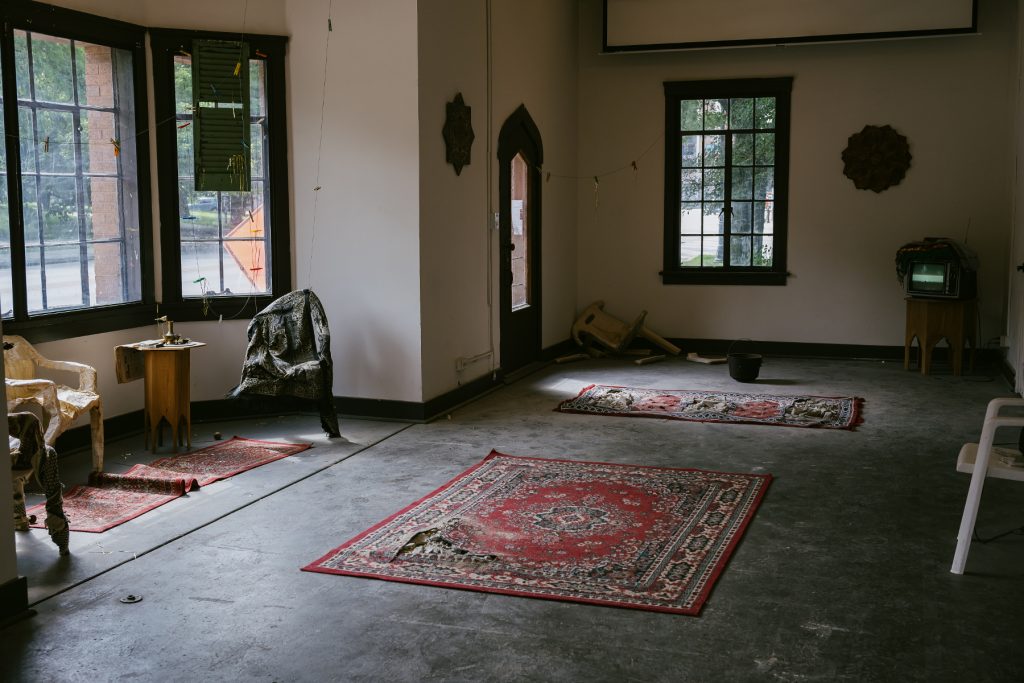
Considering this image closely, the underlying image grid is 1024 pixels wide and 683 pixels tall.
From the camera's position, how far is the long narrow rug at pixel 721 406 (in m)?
7.29

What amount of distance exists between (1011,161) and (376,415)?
6.40 m

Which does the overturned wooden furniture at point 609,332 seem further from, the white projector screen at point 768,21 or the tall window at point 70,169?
the tall window at point 70,169

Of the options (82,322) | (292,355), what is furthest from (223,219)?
(82,322)

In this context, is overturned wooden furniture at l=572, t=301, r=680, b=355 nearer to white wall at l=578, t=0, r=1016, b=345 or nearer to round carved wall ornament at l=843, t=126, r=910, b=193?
white wall at l=578, t=0, r=1016, b=345

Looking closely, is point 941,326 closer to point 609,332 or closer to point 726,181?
point 726,181

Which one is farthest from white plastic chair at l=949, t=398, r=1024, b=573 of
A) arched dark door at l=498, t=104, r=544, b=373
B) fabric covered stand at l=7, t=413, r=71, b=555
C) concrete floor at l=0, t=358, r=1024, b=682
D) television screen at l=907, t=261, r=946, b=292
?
television screen at l=907, t=261, r=946, b=292

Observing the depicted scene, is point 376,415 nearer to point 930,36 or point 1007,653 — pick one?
point 1007,653

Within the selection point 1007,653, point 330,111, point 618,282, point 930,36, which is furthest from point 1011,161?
point 1007,653

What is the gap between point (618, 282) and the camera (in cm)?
1105

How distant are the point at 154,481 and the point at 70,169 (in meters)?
2.18

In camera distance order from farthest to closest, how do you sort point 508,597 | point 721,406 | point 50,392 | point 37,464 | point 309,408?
point 721,406 < point 309,408 < point 50,392 < point 37,464 < point 508,597

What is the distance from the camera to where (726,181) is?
416 inches

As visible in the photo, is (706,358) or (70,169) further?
(706,358)

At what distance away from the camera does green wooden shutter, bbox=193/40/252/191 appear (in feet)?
23.0
